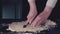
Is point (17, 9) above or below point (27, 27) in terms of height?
above

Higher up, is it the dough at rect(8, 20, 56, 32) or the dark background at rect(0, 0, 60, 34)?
the dark background at rect(0, 0, 60, 34)

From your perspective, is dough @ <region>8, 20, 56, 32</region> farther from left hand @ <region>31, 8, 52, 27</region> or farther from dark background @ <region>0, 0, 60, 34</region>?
dark background @ <region>0, 0, 60, 34</region>

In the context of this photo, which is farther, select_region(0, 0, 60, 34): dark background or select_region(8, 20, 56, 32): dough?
select_region(0, 0, 60, 34): dark background

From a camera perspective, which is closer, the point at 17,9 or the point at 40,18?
the point at 40,18

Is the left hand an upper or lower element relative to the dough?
upper

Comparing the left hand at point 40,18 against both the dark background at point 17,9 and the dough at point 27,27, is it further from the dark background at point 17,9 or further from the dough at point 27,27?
the dark background at point 17,9

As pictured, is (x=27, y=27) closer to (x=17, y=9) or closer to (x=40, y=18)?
(x=40, y=18)

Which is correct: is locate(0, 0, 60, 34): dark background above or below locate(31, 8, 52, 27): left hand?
above

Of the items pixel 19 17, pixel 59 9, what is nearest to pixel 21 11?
pixel 19 17

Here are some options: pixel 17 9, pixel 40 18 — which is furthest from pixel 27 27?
pixel 17 9

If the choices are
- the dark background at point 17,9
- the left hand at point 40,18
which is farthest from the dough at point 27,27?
the dark background at point 17,9

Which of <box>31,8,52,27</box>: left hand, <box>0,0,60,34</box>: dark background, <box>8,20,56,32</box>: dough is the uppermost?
<box>0,0,60,34</box>: dark background

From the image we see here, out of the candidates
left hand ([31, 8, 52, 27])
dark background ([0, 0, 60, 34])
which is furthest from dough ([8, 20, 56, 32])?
dark background ([0, 0, 60, 34])

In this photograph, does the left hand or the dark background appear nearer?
the left hand
